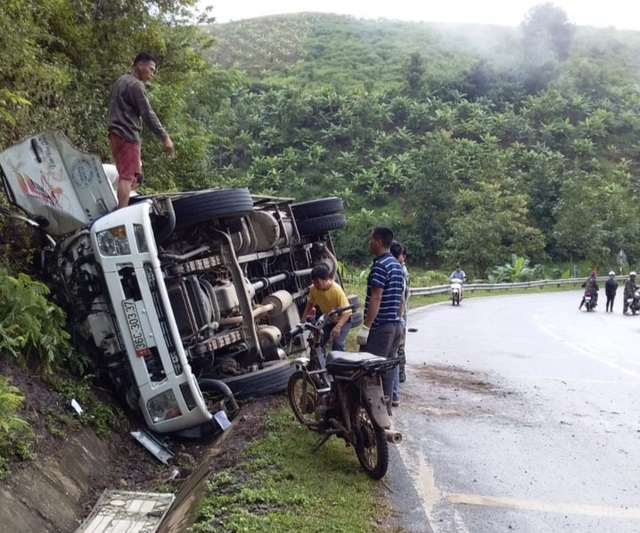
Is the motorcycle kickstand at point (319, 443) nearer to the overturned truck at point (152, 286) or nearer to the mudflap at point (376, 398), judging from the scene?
the mudflap at point (376, 398)

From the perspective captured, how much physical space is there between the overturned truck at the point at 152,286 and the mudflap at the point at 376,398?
5.13 ft

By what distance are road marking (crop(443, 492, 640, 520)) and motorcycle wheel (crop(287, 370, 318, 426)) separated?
1.50m

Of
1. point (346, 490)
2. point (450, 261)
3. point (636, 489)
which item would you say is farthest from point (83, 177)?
point (450, 261)

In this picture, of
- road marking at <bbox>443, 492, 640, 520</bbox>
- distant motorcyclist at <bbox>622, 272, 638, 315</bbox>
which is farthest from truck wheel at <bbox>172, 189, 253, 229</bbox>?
distant motorcyclist at <bbox>622, 272, 638, 315</bbox>

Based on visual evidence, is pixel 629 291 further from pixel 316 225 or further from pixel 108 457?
pixel 108 457

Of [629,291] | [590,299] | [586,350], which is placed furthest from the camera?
[590,299]

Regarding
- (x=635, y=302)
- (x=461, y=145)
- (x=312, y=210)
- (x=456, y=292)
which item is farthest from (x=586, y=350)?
(x=461, y=145)

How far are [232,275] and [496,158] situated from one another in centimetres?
3847

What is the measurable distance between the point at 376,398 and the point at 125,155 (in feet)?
11.8

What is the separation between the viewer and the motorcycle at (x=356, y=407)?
4823 millimetres

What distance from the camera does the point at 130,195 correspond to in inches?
265

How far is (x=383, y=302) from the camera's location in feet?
19.8

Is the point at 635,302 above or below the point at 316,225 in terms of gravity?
below

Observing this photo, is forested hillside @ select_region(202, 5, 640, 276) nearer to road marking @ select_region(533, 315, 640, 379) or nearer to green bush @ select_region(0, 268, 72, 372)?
road marking @ select_region(533, 315, 640, 379)
